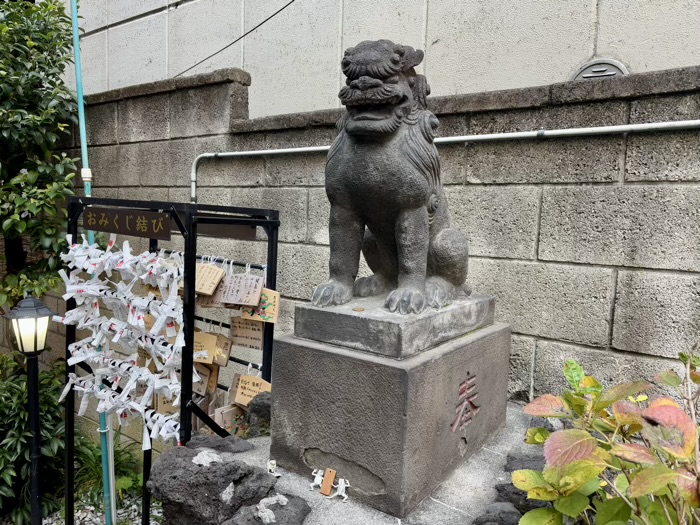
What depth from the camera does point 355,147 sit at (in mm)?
2168

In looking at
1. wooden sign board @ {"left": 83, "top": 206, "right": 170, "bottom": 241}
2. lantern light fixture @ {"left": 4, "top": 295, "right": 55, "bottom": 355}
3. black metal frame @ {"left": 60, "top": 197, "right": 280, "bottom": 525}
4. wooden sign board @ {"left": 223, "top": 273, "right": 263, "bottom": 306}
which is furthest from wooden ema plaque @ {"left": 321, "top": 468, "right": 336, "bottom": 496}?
lantern light fixture @ {"left": 4, "top": 295, "right": 55, "bottom": 355}

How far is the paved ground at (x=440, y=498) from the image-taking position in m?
1.98

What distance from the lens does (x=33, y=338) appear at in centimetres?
342

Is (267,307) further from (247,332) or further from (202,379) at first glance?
(202,379)

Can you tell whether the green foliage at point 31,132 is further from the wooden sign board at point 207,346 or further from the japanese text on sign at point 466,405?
the japanese text on sign at point 466,405

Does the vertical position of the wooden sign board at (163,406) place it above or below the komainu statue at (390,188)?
below

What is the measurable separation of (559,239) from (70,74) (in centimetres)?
708

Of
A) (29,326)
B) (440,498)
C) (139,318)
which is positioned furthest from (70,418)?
(440,498)

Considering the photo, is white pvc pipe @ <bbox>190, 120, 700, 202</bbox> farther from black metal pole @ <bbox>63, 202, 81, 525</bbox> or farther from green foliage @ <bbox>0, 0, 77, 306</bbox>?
green foliage @ <bbox>0, 0, 77, 306</bbox>

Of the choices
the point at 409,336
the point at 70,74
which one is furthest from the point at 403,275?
the point at 70,74

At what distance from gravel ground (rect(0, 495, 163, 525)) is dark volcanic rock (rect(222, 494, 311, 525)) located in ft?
10.5

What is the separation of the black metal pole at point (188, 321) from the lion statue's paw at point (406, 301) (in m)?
1.23

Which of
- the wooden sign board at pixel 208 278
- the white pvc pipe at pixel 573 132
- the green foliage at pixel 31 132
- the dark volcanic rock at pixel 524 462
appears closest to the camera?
the dark volcanic rock at pixel 524 462

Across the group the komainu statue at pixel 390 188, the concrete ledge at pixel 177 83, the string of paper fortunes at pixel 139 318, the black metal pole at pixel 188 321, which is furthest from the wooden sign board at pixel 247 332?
the concrete ledge at pixel 177 83
